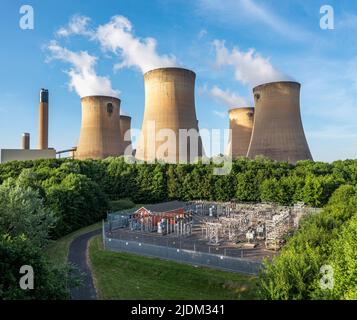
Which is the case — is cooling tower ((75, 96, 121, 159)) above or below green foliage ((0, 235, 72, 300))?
above

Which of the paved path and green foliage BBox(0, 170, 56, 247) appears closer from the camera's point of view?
the paved path

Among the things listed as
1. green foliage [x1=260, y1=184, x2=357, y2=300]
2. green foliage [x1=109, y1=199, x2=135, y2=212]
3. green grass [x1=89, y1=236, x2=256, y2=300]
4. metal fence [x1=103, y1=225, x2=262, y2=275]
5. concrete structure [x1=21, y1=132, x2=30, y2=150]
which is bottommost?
green grass [x1=89, y1=236, x2=256, y2=300]

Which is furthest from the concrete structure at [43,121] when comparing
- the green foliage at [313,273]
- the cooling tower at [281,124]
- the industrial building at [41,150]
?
the green foliage at [313,273]

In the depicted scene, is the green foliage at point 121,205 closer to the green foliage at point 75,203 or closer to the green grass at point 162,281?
the green foliage at point 75,203

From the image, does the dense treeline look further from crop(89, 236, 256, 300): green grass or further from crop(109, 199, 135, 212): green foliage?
crop(89, 236, 256, 300): green grass

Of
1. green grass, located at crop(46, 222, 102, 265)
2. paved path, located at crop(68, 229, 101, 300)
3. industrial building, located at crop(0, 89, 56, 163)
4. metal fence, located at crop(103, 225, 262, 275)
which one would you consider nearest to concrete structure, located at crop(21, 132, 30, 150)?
industrial building, located at crop(0, 89, 56, 163)

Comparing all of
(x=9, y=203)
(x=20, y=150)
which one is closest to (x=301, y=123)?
(x=9, y=203)

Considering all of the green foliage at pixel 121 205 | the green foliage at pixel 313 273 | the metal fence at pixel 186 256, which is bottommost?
the metal fence at pixel 186 256
